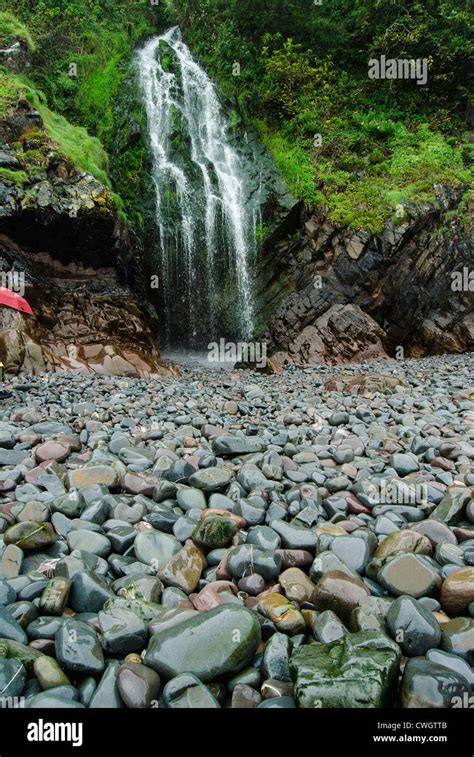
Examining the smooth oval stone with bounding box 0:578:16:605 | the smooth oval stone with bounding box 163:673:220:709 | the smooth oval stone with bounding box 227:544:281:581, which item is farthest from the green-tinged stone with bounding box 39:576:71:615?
the smooth oval stone with bounding box 227:544:281:581

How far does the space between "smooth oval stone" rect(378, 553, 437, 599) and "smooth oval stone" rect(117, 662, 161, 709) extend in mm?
1224

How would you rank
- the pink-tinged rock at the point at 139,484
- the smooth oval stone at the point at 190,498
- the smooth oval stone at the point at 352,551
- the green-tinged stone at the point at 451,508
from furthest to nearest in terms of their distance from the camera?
the pink-tinged rock at the point at 139,484 < the smooth oval stone at the point at 190,498 < the green-tinged stone at the point at 451,508 < the smooth oval stone at the point at 352,551

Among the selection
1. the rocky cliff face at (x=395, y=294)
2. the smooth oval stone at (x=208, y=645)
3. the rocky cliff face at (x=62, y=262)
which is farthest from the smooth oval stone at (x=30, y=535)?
the rocky cliff face at (x=395, y=294)

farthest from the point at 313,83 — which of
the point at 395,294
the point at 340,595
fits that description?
the point at 340,595

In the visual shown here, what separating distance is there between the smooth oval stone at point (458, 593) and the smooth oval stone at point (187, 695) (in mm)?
1202

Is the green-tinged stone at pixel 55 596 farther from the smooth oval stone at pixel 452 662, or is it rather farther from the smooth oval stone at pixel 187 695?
the smooth oval stone at pixel 452 662

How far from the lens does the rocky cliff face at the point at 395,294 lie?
13047 mm

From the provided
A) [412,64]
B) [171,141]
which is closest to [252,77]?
[171,141]

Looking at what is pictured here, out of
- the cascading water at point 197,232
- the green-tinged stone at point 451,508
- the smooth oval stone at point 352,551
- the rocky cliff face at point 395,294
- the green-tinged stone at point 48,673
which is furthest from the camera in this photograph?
the cascading water at point 197,232

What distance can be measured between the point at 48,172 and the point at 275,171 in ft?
27.5

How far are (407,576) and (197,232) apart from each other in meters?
14.9

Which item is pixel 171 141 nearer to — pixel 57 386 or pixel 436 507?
pixel 57 386

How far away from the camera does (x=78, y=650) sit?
1.75 metres

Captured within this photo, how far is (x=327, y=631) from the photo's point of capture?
1918mm
